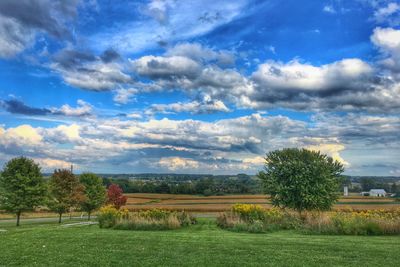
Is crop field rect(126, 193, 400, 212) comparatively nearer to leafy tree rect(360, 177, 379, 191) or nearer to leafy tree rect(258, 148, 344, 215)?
leafy tree rect(258, 148, 344, 215)

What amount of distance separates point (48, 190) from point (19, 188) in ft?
10.6

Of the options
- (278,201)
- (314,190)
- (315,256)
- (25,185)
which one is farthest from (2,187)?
(315,256)

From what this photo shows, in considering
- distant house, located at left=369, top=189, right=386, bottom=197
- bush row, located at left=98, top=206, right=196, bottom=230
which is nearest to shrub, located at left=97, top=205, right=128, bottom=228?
bush row, located at left=98, top=206, right=196, bottom=230

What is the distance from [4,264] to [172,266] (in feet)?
15.3

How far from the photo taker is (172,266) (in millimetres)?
10164

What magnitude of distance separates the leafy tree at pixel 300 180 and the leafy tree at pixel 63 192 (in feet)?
74.4

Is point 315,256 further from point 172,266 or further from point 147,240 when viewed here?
point 147,240

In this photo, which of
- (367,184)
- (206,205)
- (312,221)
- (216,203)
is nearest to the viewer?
(312,221)

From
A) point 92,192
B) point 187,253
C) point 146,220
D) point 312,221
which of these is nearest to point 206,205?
point 92,192

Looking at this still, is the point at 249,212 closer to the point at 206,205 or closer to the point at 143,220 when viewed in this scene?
the point at 143,220

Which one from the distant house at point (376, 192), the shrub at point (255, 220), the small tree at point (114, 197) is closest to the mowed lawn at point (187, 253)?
the shrub at point (255, 220)

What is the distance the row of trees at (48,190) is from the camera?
120 ft

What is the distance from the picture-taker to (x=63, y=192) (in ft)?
139

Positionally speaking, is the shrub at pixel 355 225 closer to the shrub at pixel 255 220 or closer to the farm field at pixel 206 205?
the shrub at pixel 255 220
